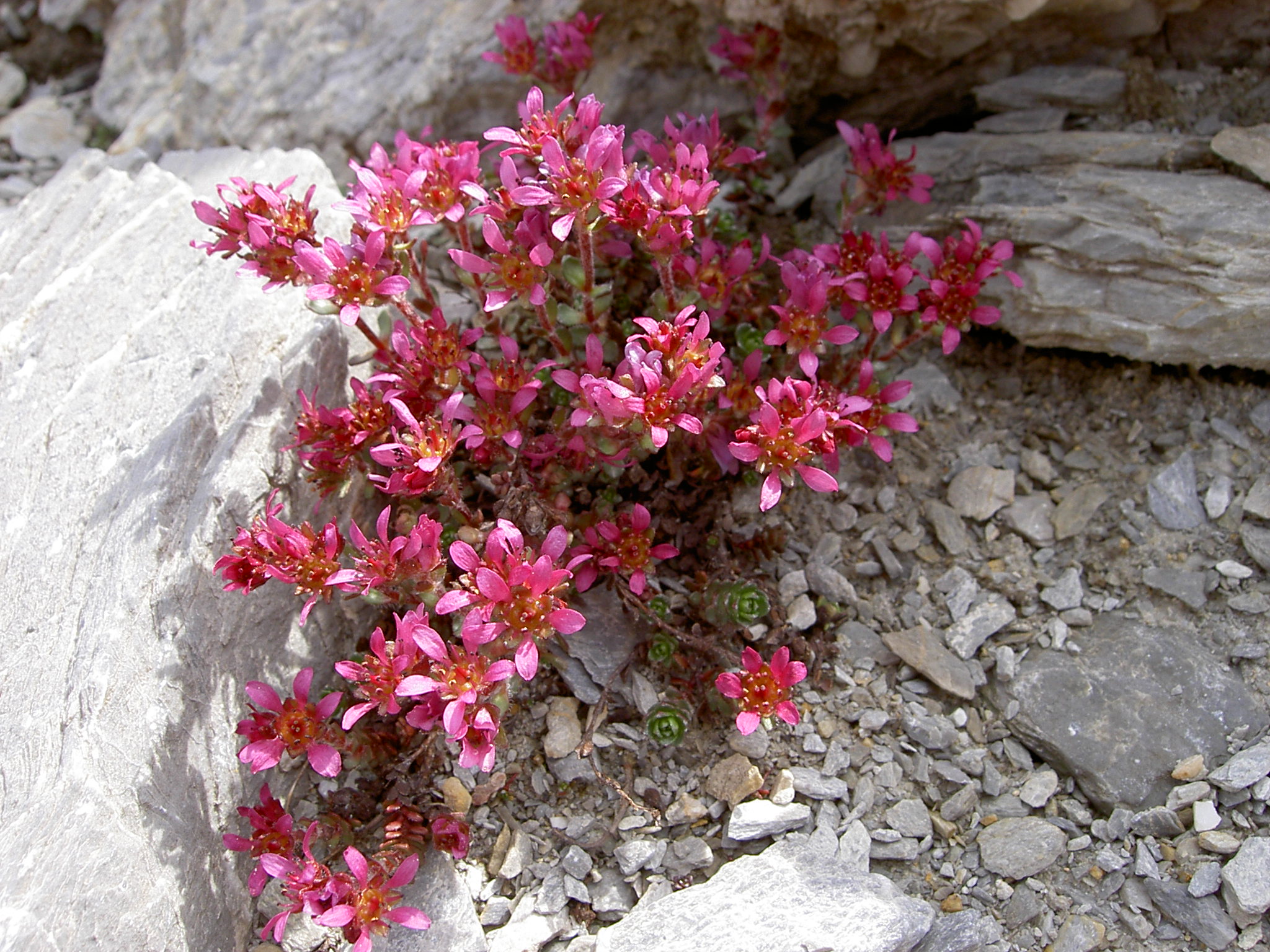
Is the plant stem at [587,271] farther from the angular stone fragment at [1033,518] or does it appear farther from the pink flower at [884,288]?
the angular stone fragment at [1033,518]

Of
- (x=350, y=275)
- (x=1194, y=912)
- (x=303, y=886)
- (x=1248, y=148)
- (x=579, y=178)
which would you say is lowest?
(x=1194, y=912)

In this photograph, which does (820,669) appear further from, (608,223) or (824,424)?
(608,223)

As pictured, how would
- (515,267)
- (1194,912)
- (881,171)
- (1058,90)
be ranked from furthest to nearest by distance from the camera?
(1058,90)
(881,171)
(515,267)
(1194,912)

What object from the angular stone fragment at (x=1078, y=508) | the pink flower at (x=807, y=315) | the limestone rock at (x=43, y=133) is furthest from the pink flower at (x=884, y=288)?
the limestone rock at (x=43, y=133)

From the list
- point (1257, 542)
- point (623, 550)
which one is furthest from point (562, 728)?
point (1257, 542)

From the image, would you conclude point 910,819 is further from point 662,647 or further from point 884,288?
point 884,288

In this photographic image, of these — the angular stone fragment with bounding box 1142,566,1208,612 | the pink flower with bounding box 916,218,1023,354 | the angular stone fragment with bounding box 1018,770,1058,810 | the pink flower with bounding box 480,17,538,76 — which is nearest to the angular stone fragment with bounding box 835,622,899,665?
the angular stone fragment with bounding box 1018,770,1058,810

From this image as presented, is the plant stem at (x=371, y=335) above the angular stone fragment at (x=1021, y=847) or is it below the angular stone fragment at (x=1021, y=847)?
above

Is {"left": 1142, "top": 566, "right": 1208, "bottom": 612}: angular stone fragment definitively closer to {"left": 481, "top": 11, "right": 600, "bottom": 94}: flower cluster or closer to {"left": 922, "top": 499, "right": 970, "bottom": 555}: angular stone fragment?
Result: {"left": 922, "top": 499, "right": 970, "bottom": 555}: angular stone fragment
